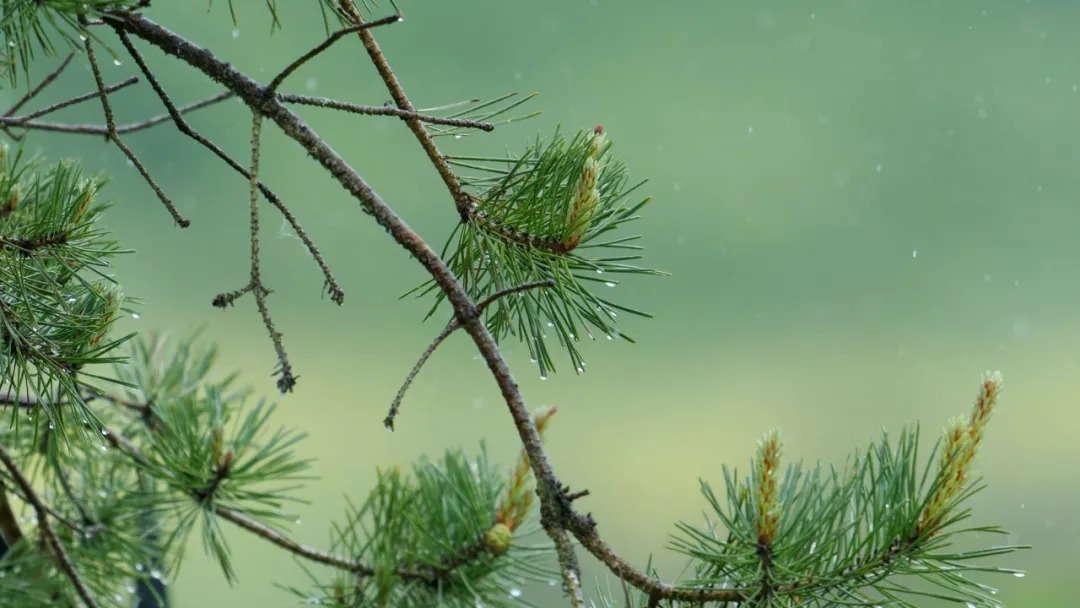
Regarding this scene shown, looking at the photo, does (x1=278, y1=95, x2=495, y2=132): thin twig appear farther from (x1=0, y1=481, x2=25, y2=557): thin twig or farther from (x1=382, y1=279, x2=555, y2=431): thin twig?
(x1=0, y1=481, x2=25, y2=557): thin twig

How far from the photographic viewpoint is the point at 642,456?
372 centimetres

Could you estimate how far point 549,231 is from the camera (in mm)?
475

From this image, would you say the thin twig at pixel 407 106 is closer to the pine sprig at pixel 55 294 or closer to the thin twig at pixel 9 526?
the pine sprig at pixel 55 294

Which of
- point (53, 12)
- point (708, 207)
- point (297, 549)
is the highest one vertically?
point (708, 207)

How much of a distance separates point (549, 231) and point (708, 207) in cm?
367

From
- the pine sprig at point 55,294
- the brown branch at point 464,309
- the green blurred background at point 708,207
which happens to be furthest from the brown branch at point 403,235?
the green blurred background at point 708,207

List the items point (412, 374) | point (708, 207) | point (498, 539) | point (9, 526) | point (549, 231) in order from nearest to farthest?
point (412, 374), point (549, 231), point (498, 539), point (9, 526), point (708, 207)

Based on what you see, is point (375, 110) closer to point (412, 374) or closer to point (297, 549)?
point (412, 374)

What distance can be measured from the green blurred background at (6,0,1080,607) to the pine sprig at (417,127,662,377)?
3127mm

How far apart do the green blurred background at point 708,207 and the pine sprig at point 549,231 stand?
313 centimetres

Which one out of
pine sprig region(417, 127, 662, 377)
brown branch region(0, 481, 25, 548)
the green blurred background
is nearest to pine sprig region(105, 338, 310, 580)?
brown branch region(0, 481, 25, 548)

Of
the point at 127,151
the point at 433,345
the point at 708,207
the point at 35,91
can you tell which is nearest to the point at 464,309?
the point at 433,345

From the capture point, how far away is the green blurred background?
369 centimetres

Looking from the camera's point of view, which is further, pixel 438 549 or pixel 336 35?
pixel 438 549
